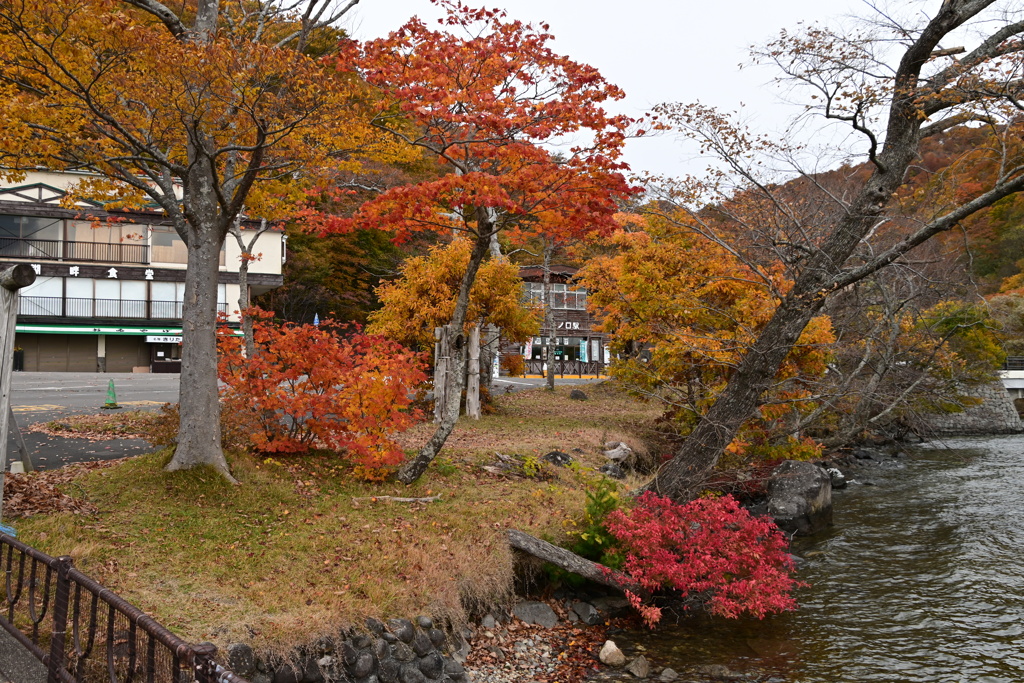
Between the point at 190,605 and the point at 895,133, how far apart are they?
37.6 ft

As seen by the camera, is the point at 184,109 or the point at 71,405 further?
the point at 71,405

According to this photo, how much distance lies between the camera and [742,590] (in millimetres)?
8227

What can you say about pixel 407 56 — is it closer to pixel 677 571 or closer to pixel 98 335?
pixel 677 571

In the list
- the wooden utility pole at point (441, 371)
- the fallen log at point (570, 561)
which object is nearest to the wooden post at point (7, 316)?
the fallen log at point (570, 561)

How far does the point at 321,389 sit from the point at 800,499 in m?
8.97

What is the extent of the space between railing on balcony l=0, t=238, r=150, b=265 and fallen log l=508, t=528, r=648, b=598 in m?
34.5

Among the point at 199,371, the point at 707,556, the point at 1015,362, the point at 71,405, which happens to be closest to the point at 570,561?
the point at 707,556

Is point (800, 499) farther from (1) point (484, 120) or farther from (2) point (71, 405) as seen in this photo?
(2) point (71, 405)

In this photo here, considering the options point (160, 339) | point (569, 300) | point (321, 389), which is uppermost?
point (569, 300)

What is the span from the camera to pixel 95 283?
3619 centimetres

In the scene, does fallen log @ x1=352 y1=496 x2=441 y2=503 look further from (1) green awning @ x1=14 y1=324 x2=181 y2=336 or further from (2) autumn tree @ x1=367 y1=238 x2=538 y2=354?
Result: (1) green awning @ x1=14 y1=324 x2=181 y2=336

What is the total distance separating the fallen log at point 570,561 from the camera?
8.64 metres

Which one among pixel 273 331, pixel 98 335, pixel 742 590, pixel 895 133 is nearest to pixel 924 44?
pixel 895 133

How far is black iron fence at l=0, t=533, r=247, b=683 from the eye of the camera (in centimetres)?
320
